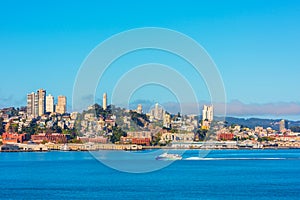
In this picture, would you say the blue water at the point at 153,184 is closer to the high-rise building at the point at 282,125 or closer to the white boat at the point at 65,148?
the white boat at the point at 65,148

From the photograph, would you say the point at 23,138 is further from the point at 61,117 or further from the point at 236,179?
the point at 236,179

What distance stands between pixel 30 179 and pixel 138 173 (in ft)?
19.7

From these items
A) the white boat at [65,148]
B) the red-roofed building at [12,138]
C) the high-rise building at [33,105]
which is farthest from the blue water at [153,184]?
the high-rise building at [33,105]

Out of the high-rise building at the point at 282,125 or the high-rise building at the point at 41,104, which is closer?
the high-rise building at the point at 41,104

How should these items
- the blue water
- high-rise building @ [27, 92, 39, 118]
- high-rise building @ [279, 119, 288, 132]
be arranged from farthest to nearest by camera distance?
high-rise building @ [279, 119, 288, 132] → high-rise building @ [27, 92, 39, 118] → the blue water

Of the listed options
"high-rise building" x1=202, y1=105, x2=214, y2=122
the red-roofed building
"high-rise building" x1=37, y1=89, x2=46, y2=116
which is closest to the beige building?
"high-rise building" x1=37, y1=89, x2=46, y2=116

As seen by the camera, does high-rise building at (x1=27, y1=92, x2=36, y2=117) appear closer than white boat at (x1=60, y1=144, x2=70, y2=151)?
No

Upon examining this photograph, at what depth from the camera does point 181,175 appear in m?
34.2

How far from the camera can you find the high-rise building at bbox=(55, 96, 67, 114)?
96981 millimetres

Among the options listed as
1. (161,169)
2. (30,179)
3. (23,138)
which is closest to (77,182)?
(30,179)

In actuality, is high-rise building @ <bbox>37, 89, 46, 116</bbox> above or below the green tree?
above

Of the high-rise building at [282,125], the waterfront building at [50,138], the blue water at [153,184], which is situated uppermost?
the high-rise building at [282,125]

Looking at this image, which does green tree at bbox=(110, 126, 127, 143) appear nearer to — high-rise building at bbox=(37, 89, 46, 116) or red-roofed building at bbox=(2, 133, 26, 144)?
red-roofed building at bbox=(2, 133, 26, 144)

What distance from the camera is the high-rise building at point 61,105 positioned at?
96981 mm
